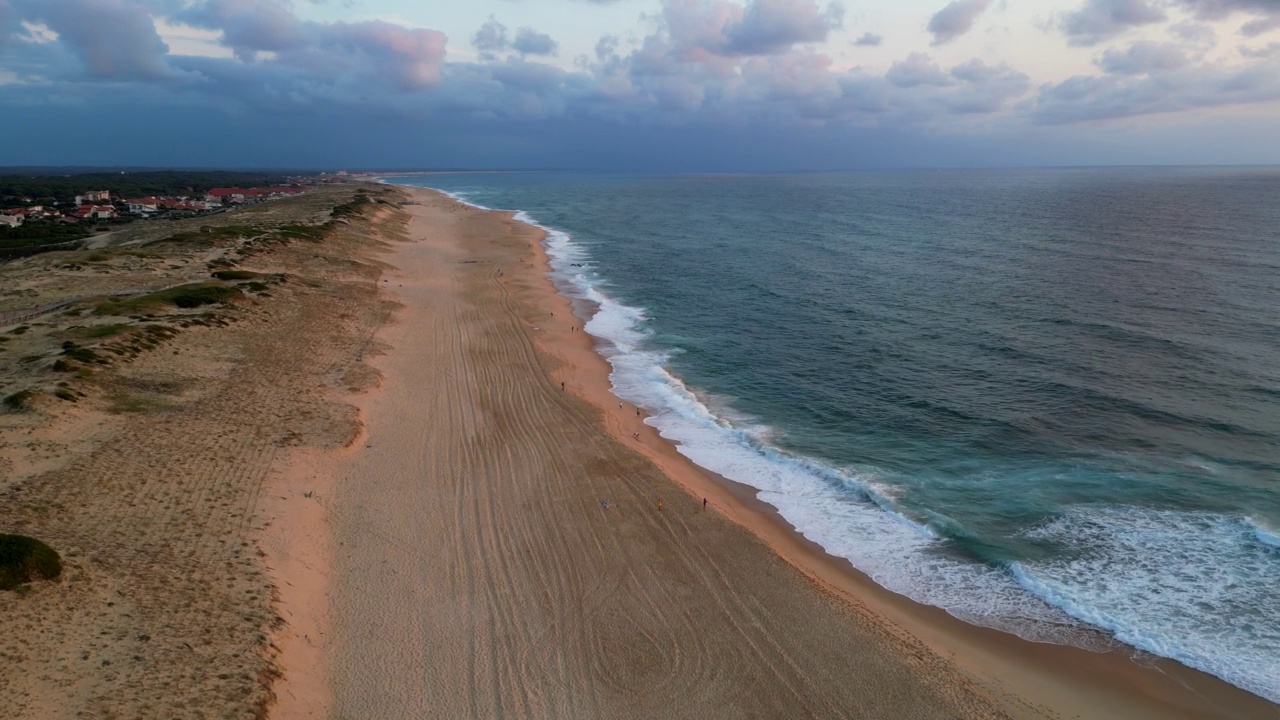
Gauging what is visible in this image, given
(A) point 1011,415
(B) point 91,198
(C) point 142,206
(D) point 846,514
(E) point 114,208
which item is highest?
(B) point 91,198

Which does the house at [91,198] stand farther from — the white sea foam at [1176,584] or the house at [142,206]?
the white sea foam at [1176,584]

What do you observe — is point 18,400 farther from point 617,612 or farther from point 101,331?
point 617,612

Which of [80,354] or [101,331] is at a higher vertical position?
[101,331]

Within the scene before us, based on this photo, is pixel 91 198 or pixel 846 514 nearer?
pixel 846 514

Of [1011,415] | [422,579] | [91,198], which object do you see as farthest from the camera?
Result: [91,198]

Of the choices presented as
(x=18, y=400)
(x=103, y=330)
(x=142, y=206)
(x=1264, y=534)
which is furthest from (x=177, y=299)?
(x=142, y=206)

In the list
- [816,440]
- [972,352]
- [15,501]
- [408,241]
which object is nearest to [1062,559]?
[816,440]

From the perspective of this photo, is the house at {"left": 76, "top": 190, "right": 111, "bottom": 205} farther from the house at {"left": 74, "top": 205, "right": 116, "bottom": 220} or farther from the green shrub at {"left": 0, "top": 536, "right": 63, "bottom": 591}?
the green shrub at {"left": 0, "top": 536, "right": 63, "bottom": 591}

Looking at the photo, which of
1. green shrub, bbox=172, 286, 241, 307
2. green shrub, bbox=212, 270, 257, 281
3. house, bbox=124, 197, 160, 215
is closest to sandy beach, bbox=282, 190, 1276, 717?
green shrub, bbox=172, 286, 241, 307
